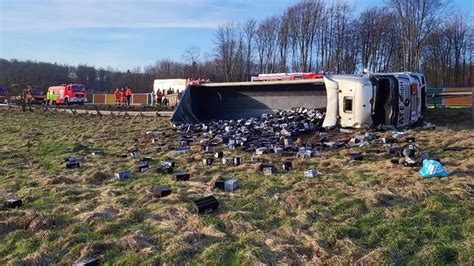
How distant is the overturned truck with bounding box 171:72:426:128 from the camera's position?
401 inches

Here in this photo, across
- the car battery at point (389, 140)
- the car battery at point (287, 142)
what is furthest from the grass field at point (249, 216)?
the car battery at point (287, 142)

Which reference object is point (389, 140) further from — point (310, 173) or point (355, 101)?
point (310, 173)

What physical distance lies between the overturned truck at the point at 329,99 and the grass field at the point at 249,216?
323cm

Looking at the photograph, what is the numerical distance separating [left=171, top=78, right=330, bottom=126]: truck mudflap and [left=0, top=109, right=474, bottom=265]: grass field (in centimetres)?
555

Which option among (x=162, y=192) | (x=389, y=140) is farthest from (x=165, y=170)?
(x=389, y=140)

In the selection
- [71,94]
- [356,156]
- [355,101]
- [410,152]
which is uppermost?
[71,94]

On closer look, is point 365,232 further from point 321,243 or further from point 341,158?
point 341,158

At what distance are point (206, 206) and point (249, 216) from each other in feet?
1.49

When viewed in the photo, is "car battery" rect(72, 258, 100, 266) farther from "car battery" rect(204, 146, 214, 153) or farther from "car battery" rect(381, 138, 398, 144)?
"car battery" rect(381, 138, 398, 144)

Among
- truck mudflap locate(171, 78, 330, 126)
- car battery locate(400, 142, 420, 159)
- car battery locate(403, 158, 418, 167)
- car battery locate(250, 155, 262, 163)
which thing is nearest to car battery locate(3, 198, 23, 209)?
car battery locate(250, 155, 262, 163)

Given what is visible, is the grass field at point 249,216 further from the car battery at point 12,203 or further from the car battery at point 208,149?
the car battery at point 208,149

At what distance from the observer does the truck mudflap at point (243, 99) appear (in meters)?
12.5

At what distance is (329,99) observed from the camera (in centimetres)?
1061

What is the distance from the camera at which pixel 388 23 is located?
48719 mm
